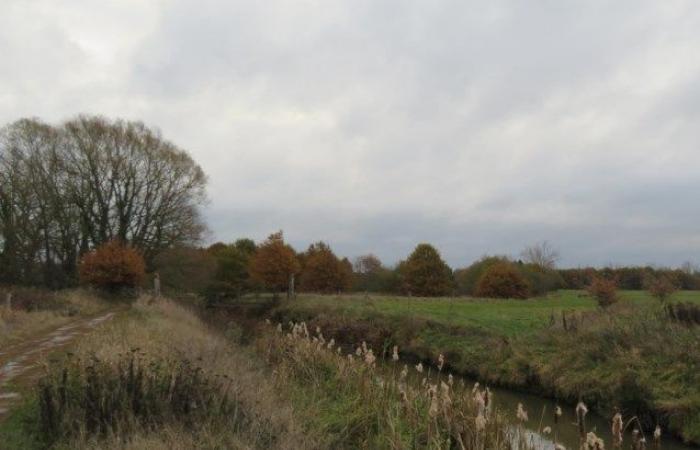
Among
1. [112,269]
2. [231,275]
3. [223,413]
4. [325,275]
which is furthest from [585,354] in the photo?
[325,275]

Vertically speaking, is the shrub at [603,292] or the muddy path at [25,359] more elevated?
the shrub at [603,292]

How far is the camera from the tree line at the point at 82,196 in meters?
38.9

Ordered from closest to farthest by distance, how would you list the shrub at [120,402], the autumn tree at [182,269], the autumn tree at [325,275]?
the shrub at [120,402]
the autumn tree at [182,269]
the autumn tree at [325,275]

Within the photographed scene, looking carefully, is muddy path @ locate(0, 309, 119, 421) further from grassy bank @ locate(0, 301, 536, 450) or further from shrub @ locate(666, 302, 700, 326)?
shrub @ locate(666, 302, 700, 326)

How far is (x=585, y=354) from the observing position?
15.3 m

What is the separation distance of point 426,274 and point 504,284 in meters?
7.34

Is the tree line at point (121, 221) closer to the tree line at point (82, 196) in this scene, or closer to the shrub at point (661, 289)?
the tree line at point (82, 196)

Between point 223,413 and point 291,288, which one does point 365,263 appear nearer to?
point 291,288

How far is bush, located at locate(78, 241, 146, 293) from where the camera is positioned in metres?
37.2

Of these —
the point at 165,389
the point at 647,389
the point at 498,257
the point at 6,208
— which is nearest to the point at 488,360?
the point at 647,389

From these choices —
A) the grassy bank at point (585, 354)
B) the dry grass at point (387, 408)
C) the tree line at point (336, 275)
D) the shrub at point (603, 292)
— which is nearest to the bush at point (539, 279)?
the tree line at point (336, 275)

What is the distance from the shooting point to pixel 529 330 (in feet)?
69.4

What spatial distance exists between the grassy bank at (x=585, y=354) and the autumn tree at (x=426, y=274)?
2729cm

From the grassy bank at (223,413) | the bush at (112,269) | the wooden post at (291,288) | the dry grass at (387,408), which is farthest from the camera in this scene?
the wooden post at (291,288)
